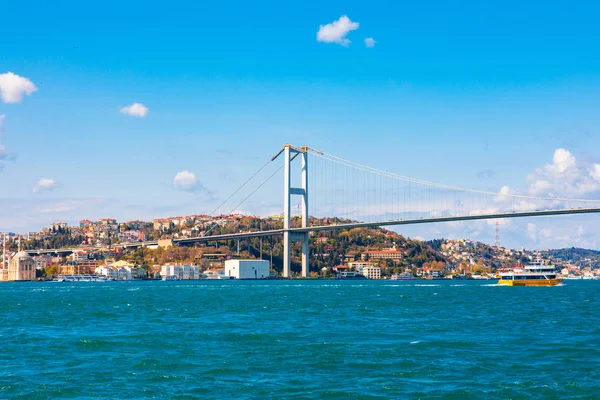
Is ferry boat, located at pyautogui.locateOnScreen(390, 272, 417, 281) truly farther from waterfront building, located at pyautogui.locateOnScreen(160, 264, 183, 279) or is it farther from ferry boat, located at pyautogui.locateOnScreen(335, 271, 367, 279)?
waterfront building, located at pyautogui.locateOnScreen(160, 264, 183, 279)

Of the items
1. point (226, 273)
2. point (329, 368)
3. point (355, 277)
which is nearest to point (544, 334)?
point (329, 368)

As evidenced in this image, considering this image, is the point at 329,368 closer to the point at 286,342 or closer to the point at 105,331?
the point at 286,342

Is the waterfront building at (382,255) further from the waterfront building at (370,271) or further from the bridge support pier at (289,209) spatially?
the bridge support pier at (289,209)

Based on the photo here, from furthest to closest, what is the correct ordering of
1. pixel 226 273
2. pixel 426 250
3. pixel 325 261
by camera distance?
pixel 426 250 → pixel 325 261 → pixel 226 273

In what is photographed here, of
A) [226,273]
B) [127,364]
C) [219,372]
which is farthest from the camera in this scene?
[226,273]

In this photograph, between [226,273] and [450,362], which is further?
[226,273]

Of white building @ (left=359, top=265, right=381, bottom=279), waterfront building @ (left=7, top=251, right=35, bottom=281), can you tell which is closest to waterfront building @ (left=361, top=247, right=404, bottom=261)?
white building @ (left=359, top=265, right=381, bottom=279)

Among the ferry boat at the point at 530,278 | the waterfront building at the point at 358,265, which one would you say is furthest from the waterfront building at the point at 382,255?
the ferry boat at the point at 530,278
